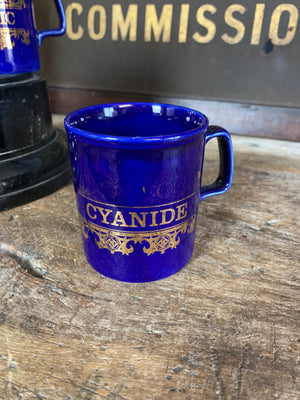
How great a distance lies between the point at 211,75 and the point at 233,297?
619 millimetres

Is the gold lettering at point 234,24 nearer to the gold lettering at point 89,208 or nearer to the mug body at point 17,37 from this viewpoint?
the mug body at point 17,37

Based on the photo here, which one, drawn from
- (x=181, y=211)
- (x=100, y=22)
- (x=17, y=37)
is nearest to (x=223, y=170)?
(x=181, y=211)

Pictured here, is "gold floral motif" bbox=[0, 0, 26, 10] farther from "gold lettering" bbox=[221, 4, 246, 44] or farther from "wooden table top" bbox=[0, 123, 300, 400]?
"gold lettering" bbox=[221, 4, 246, 44]

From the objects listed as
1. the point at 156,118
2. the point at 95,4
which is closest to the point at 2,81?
the point at 156,118

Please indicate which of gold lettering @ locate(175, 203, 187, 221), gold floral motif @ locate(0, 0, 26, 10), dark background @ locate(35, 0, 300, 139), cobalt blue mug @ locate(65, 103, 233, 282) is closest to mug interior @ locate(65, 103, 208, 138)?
cobalt blue mug @ locate(65, 103, 233, 282)

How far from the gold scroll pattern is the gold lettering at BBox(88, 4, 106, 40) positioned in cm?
66

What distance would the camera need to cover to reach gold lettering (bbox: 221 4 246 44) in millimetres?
769

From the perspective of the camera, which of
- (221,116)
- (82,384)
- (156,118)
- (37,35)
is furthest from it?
(221,116)

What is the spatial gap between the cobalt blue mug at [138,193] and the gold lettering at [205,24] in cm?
47

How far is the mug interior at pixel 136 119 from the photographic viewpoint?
1.38 feet

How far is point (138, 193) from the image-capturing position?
337 mm

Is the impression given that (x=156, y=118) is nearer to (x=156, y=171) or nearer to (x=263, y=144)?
(x=156, y=171)

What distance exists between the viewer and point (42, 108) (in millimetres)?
611

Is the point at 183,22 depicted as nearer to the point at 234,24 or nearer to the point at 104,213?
the point at 234,24
